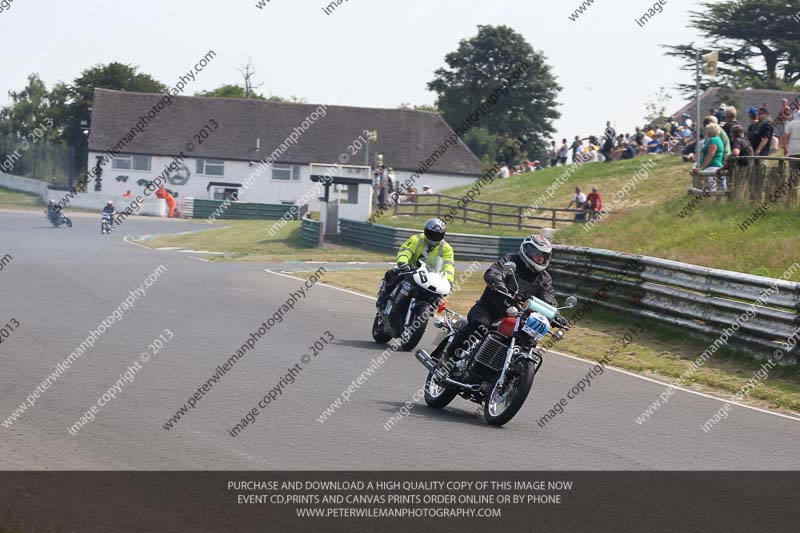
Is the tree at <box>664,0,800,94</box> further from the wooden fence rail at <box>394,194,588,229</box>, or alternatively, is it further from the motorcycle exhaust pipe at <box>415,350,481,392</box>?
the motorcycle exhaust pipe at <box>415,350,481,392</box>

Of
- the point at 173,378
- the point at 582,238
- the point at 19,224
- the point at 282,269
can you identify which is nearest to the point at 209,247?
the point at 282,269

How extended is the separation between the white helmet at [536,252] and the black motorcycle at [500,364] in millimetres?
208

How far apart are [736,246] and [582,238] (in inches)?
212

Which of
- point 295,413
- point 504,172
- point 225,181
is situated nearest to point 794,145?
point 295,413

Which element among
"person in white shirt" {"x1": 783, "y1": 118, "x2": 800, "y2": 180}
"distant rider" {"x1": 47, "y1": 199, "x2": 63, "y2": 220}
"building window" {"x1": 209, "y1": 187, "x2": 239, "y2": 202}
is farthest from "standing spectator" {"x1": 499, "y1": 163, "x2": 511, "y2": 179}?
"person in white shirt" {"x1": 783, "y1": 118, "x2": 800, "y2": 180}

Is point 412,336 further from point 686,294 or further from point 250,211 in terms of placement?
point 250,211

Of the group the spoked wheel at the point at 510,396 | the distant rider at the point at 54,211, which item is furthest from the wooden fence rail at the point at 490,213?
the spoked wheel at the point at 510,396

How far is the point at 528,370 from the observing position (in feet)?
29.5

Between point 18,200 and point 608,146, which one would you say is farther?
point 18,200

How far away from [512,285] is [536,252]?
15.0 inches

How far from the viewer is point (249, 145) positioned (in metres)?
77.8

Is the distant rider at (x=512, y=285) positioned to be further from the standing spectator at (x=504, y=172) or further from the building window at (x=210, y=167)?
the building window at (x=210, y=167)

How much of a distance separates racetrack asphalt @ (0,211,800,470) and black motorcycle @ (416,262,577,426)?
0.70ft

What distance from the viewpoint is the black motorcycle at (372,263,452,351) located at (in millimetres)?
13188
